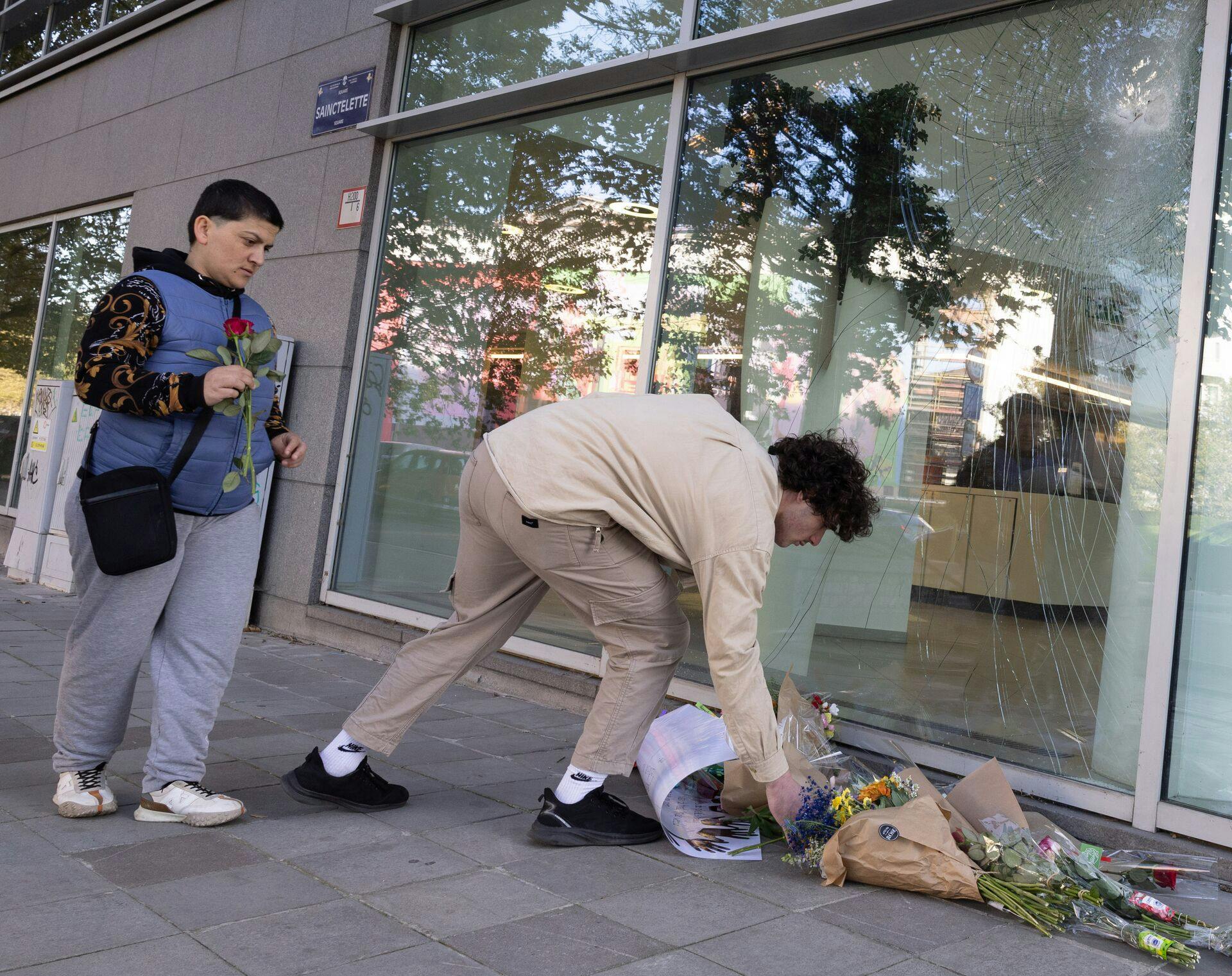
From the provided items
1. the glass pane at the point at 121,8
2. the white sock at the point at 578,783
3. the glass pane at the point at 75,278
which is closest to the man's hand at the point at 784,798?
the white sock at the point at 578,783

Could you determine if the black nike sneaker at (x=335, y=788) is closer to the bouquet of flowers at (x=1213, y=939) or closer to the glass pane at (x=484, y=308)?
the glass pane at (x=484, y=308)

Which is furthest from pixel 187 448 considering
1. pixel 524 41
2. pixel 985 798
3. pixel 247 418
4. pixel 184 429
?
pixel 524 41

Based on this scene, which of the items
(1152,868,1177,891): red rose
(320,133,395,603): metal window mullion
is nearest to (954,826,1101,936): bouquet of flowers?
(1152,868,1177,891): red rose

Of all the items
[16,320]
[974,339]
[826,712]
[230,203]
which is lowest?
[826,712]

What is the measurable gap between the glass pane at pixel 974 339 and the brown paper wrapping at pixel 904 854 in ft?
3.56

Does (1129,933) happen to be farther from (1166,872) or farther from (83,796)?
(83,796)

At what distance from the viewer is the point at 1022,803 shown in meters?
3.69

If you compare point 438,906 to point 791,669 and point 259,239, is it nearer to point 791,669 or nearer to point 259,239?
point 259,239

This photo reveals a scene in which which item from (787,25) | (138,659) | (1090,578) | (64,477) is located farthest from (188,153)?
(1090,578)

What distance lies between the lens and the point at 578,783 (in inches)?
123

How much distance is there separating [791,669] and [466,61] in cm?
392

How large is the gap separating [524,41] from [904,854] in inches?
190

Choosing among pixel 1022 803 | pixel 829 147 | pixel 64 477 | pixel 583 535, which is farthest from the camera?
pixel 64 477

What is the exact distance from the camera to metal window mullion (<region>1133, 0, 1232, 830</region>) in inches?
138
